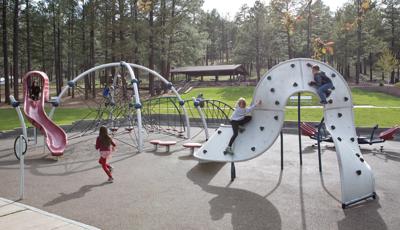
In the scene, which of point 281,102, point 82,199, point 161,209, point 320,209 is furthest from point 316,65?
point 82,199

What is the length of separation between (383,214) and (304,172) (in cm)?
372

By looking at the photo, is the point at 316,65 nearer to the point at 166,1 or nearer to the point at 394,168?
the point at 394,168

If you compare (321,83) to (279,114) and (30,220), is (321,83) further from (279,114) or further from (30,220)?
(30,220)

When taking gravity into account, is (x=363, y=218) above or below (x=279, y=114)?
below

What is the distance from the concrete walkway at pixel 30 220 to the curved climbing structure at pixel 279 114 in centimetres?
478

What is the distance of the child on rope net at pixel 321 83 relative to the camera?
377 inches

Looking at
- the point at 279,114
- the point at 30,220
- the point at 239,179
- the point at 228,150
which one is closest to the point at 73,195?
the point at 30,220

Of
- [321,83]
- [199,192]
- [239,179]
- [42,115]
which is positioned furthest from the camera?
[42,115]

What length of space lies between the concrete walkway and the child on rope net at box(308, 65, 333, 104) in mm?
6600

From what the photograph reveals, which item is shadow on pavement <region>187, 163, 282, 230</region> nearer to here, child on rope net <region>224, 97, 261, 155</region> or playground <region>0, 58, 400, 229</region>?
playground <region>0, 58, 400, 229</region>

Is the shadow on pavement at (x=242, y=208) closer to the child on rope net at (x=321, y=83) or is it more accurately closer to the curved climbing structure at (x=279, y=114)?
the curved climbing structure at (x=279, y=114)

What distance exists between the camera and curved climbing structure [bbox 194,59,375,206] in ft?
30.5

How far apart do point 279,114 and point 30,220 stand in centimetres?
666

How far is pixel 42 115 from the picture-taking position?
14.9 meters
